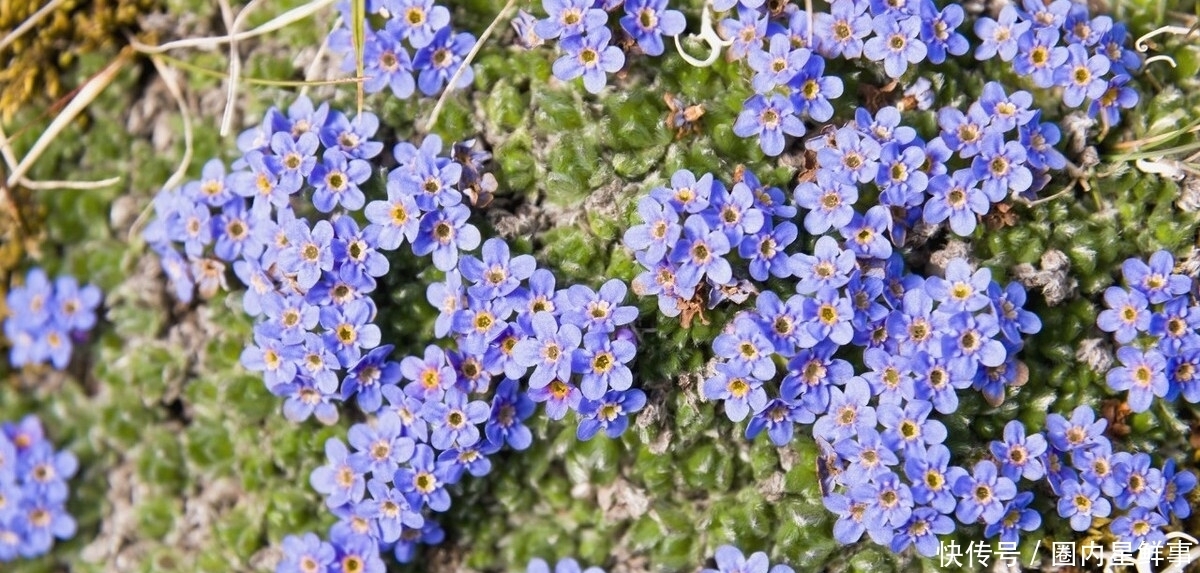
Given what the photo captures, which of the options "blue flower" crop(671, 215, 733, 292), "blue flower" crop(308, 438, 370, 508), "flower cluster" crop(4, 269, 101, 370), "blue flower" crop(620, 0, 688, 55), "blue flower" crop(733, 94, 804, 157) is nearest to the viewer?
"blue flower" crop(671, 215, 733, 292)

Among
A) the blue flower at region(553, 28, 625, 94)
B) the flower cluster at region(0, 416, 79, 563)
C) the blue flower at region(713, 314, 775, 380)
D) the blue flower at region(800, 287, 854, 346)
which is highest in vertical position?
the blue flower at region(553, 28, 625, 94)

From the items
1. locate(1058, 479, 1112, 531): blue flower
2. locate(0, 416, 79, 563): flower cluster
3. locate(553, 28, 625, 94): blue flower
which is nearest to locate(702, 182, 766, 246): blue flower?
locate(553, 28, 625, 94): blue flower

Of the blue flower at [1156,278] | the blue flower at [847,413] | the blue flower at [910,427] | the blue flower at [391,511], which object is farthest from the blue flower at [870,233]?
the blue flower at [391,511]

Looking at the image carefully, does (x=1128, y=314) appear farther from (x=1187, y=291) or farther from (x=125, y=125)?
(x=125, y=125)

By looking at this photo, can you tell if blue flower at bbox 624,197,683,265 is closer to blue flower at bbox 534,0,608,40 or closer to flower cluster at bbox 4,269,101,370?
blue flower at bbox 534,0,608,40

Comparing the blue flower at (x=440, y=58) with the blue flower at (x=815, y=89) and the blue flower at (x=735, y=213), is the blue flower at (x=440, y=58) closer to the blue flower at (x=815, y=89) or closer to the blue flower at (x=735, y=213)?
the blue flower at (x=735, y=213)
